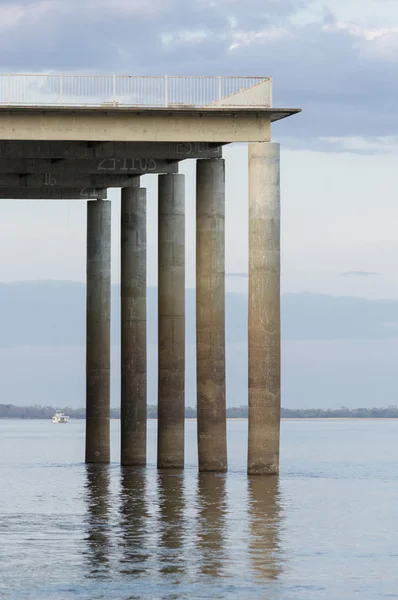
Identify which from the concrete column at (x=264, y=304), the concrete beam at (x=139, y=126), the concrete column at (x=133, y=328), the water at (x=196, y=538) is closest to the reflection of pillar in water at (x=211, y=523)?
the water at (x=196, y=538)

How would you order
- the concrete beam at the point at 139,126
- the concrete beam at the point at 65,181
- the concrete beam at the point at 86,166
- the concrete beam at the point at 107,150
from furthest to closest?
the concrete beam at the point at 65,181 < the concrete beam at the point at 86,166 < the concrete beam at the point at 107,150 < the concrete beam at the point at 139,126

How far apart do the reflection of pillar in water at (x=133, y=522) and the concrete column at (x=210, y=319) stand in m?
2.74

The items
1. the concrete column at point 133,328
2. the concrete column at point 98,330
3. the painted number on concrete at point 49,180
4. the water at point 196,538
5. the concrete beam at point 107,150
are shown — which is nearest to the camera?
the water at point 196,538

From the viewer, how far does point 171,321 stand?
60.2 meters

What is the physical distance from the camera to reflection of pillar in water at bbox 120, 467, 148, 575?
28875 millimetres

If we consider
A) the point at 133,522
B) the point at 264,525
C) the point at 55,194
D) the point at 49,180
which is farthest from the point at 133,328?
the point at 264,525

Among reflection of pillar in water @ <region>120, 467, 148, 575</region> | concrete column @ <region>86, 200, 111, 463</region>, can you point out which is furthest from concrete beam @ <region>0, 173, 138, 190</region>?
reflection of pillar in water @ <region>120, 467, 148, 575</region>

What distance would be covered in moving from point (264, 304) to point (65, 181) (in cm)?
1683

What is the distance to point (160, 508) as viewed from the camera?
134 ft

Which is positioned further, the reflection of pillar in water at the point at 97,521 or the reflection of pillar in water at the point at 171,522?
the reflection of pillar in water at the point at 171,522

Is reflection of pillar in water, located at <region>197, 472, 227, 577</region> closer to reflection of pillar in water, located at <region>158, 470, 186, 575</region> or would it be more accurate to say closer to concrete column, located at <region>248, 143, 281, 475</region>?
reflection of pillar in water, located at <region>158, 470, 186, 575</region>

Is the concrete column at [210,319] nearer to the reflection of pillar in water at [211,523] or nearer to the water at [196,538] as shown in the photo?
the water at [196,538]

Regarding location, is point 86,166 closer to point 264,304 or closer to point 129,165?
point 129,165

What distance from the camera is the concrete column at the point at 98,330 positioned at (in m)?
68.9
